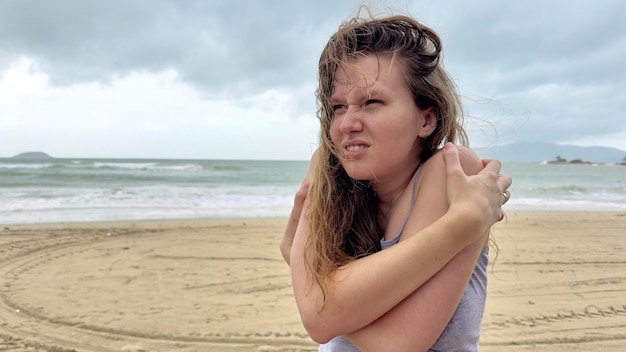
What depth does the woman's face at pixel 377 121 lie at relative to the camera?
1.19 m

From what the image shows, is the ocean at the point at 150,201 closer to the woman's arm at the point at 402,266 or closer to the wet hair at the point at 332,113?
the wet hair at the point at 332,113

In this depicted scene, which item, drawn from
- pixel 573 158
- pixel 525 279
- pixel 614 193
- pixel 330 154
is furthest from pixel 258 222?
pixel 573 158

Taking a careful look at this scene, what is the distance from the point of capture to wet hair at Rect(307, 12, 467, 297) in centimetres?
125

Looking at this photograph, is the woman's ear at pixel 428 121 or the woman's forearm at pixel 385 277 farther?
the woman's ear at pixel 428 121

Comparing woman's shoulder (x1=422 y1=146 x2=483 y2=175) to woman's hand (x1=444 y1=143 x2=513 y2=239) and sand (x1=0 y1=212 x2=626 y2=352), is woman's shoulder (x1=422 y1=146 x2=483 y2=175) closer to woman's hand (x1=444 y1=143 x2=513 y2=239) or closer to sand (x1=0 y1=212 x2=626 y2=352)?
woman's hand (x1=444 y1=143 x2=513 y2=239)

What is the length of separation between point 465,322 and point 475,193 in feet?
1.18

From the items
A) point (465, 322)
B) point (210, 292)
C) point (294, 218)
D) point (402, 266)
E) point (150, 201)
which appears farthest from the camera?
point (150, 201)

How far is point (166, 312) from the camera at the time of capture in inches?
199

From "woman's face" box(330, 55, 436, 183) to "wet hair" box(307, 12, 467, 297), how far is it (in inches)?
1.4

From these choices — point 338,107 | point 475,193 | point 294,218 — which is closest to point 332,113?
point 338,107

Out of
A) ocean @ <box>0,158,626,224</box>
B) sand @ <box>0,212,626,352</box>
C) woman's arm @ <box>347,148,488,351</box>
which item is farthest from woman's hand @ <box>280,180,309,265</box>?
ocean @ <box>0,158,626,224</box>

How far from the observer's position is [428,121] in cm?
130

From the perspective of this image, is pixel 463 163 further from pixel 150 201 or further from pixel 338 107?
pixel 150 201

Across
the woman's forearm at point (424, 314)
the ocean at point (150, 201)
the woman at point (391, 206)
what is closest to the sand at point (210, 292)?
the ocean at point (150, 201)
